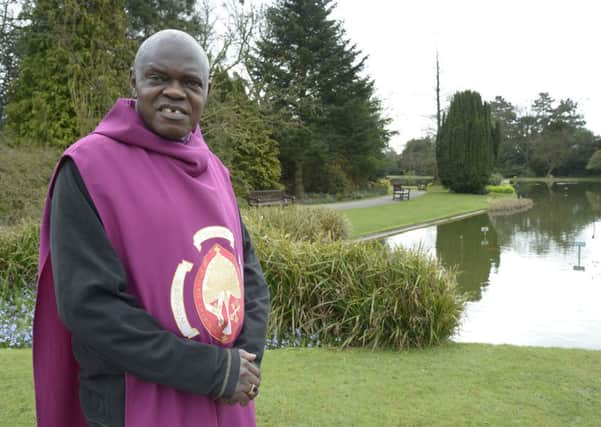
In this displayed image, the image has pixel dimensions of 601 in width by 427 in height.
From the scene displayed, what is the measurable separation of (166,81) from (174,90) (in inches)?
2.0

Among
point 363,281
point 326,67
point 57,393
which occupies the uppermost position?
point 326,67

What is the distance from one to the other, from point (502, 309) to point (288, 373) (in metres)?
4.21

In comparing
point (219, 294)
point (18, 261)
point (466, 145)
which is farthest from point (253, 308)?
point (466, 145)

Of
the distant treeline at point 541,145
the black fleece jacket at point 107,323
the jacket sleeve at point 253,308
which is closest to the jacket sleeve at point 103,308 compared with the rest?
the black fleece jacket at point 107,323

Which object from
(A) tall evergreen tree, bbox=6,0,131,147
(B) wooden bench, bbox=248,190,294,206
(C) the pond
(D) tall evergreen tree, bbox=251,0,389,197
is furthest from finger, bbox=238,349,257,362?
(D) tall evergreen tree, bbox=251,0,389,197

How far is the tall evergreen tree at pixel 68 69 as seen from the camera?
13305mm

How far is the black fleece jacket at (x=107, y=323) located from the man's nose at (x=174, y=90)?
333 mm

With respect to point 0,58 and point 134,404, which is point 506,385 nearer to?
point 134,404

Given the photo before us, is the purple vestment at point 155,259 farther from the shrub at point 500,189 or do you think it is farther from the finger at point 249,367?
the shrub at point 500,189

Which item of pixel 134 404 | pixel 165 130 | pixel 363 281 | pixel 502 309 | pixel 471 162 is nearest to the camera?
pixel 134 404

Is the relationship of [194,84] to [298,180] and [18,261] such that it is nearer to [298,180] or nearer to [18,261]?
[18,261]

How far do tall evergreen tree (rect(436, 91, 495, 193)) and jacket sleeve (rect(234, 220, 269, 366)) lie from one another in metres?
33.2

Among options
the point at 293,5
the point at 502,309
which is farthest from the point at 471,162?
the point at 502,309

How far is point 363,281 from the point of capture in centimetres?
510
